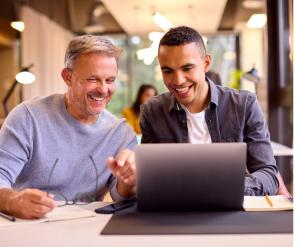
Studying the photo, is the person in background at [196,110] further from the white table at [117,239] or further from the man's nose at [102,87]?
the white table at [117,239]

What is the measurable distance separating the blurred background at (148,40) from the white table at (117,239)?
7.91 feet

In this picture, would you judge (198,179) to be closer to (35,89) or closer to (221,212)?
(221,212)

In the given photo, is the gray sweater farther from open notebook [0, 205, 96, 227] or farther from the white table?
the white table

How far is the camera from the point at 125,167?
1.41m

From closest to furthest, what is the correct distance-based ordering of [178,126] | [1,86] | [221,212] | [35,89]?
[221,212] → [178,126] → [1,86] → [35,89]

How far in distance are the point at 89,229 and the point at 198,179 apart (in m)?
0.33

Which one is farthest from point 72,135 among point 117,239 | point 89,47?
point 117,239

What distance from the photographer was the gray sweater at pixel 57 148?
1773 millimetres

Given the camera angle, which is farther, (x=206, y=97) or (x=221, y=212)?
(x=206, y=97)

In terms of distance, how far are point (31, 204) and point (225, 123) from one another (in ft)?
3.18

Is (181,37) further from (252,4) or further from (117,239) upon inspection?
(252,4)

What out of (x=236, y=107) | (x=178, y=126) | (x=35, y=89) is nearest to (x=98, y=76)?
(x=178, y=126)

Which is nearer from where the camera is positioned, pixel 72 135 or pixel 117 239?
pixel 117 239

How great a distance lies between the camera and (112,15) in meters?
8.73
